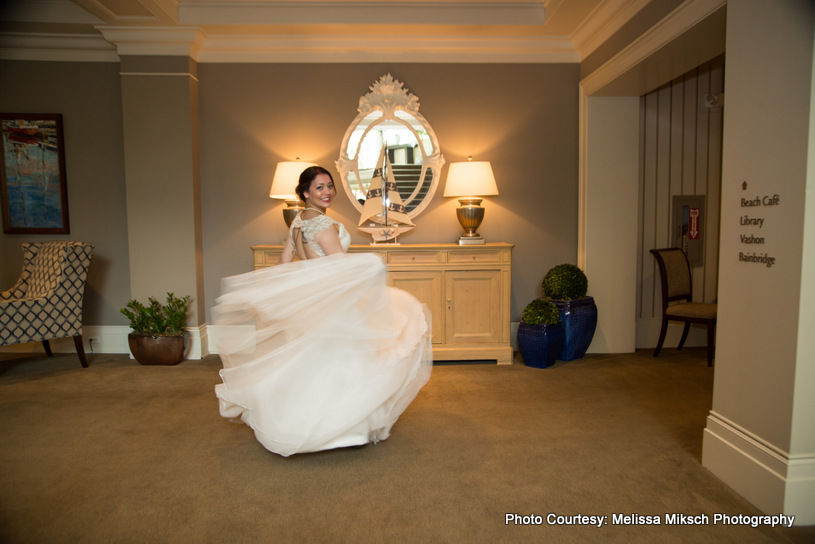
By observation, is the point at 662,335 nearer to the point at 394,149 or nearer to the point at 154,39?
the point at 394,149

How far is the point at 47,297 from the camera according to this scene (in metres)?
4.31

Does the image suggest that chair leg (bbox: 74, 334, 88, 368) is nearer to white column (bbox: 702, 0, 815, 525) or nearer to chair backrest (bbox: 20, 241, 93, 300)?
chair backrest (bbox: 20, 241, 93, 300)

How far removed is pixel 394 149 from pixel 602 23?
6.90ft

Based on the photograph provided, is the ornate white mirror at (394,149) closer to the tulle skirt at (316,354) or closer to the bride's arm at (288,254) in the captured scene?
the bride's arm at (288,254)

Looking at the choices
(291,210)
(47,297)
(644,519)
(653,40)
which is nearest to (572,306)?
(653,40)

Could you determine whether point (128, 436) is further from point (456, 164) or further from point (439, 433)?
point (456, 164)

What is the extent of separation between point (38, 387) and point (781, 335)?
4932mm

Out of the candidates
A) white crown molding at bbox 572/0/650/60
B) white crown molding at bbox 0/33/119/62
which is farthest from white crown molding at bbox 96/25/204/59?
white crown molding at bbox 572/0/650/60

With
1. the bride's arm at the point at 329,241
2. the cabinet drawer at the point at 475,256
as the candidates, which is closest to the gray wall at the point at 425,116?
the cabinet drawer at the point at 475,256

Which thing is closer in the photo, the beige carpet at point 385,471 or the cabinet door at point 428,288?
the beige carpet at point 385,471

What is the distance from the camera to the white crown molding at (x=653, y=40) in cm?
294

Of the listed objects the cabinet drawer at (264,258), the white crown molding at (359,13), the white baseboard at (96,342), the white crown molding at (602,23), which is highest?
the white crown molding at (359,13)

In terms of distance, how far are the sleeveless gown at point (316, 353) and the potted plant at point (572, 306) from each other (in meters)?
2.20

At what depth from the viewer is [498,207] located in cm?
504
